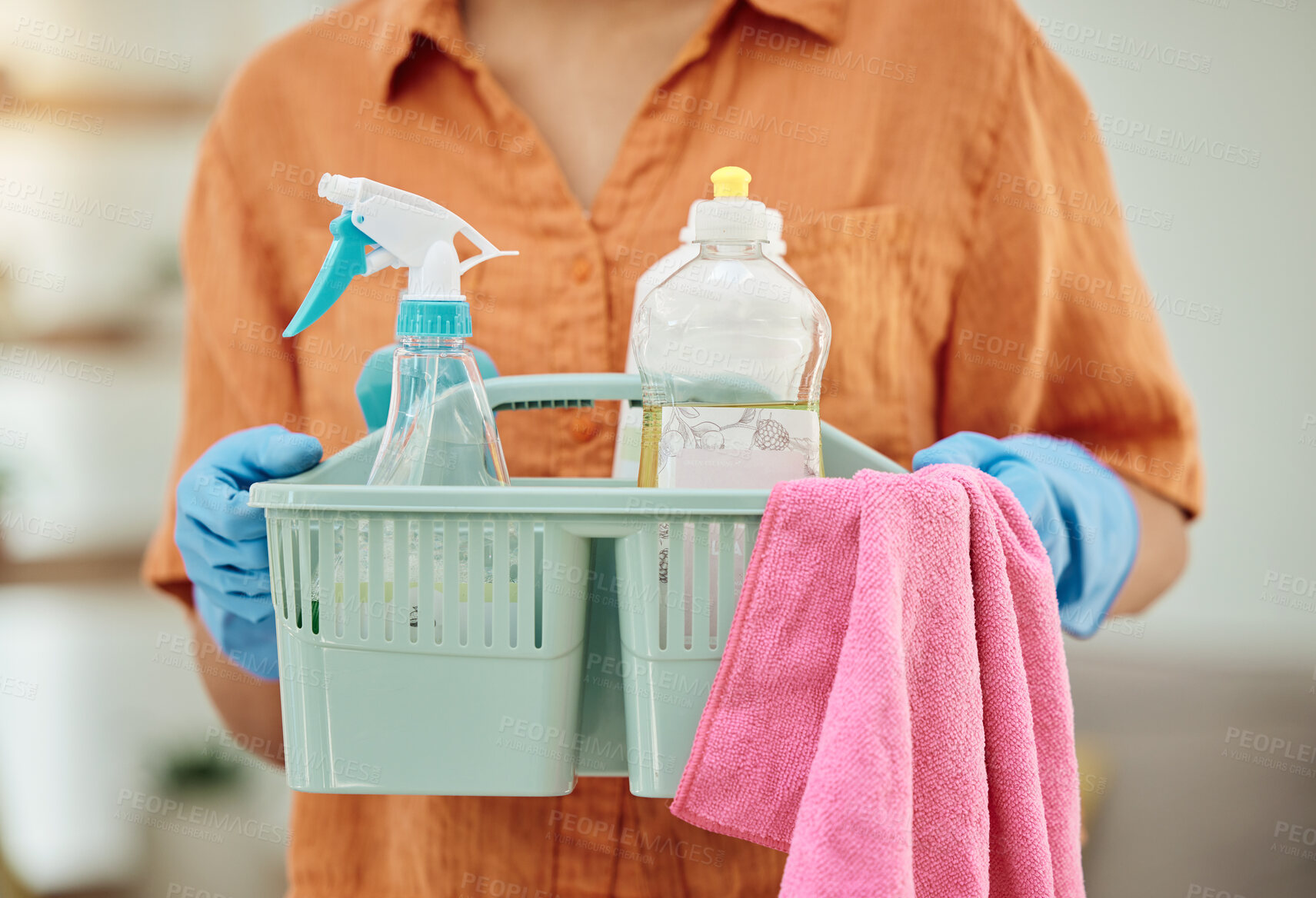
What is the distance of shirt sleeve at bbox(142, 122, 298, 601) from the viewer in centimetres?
78

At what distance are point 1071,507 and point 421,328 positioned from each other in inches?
16.1

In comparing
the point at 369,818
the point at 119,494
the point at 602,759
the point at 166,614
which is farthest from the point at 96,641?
the point at 602,759

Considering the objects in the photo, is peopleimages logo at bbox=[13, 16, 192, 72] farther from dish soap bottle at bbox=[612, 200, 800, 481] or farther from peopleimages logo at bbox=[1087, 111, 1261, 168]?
peopleimages logo at bbox=[1087, 111, 1261, 168]

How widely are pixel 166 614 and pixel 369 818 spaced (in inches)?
37.5

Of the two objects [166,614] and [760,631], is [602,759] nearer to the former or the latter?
[760,631]

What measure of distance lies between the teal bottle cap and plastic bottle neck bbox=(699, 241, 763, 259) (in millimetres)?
137

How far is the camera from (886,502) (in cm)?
38

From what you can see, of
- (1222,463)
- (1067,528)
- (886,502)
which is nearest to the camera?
(886,502)

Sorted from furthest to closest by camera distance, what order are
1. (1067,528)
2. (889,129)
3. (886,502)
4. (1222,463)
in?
1. (1222,463)
2. (889,129)
3. (1067,528)
4. (886,502)

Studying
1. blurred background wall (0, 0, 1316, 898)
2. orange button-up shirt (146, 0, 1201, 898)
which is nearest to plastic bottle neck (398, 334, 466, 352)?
orange button-up shirt (146, 0, 1201, 898)

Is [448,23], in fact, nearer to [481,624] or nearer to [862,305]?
[862,305]

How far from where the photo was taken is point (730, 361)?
19.8 inches

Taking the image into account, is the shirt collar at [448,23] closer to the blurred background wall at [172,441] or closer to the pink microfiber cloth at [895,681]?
the pink microfiber cloth at [895,681]

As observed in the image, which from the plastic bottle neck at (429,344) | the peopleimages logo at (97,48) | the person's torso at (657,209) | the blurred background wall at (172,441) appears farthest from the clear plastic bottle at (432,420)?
the peopleimages logo at (97,48)
